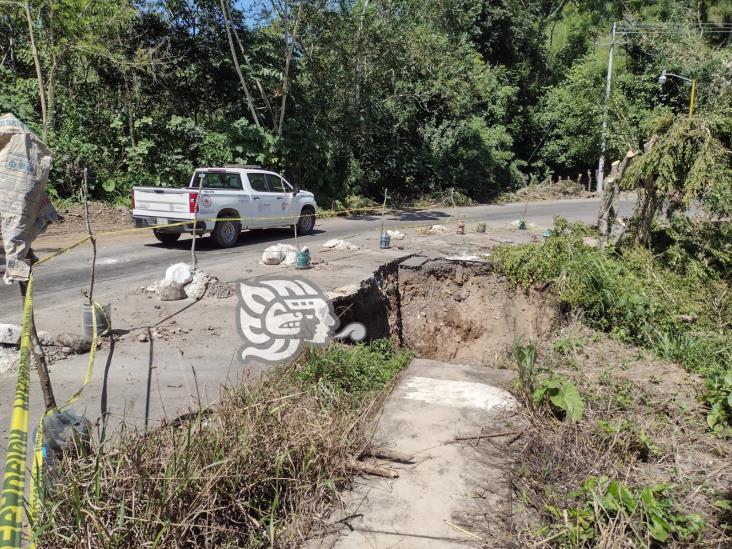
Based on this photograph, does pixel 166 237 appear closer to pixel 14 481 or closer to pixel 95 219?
pixel 95 219

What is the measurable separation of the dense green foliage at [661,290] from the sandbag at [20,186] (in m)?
5.80

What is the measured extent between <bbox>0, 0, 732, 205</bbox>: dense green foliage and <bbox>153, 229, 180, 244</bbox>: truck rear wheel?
4.91 m

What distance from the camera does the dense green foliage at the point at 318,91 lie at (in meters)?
16.6

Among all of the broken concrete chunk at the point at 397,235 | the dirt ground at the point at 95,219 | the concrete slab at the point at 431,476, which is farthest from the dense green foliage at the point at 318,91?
the concrete slab at the point at 431,476

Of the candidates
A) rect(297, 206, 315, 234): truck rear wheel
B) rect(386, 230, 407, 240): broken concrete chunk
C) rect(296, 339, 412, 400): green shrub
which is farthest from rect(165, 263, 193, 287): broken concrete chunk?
rect(297, 206, 315, 234): truck rear wheel

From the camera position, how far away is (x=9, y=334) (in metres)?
5.88

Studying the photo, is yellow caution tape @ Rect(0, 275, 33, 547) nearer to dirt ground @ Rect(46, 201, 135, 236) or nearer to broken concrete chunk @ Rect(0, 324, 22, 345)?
broken concrete chunk @ Rect(0, 324, 22, 345)

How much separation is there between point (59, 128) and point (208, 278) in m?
11.9

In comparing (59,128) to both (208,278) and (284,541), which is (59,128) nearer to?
(208,278)

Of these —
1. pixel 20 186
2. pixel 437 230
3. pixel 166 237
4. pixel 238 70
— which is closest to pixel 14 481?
pixel 20 186

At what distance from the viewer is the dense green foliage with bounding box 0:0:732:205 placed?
654 inches

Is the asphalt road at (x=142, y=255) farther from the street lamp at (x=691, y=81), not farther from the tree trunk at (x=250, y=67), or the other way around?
the street lamp at (x=691, y=81)

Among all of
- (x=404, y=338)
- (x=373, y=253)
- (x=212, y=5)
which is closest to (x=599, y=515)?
(x=404, y=338)

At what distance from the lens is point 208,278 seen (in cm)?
873
